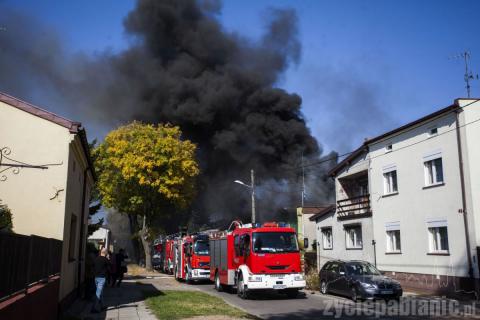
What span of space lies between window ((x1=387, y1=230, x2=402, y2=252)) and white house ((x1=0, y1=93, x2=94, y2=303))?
45.0 feet

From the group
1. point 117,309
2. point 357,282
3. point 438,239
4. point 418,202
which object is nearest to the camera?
point 117,309

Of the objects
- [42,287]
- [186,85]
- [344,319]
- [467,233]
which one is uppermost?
[186,85]

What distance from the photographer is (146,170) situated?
27.6m

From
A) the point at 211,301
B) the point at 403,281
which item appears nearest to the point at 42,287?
the point at 211,301

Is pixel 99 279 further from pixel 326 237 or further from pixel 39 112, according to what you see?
pixel 326 237

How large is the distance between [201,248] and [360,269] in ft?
28.8

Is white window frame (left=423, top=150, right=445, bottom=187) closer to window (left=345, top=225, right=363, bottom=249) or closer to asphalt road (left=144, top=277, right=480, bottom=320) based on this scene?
asphalt road (left=144, top=277, right=480, bottom=320)

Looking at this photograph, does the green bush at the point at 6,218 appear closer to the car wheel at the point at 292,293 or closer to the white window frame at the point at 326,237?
the car wheel at the point at 292,293

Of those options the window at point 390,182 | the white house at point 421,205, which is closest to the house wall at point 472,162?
the white house at point 421,205

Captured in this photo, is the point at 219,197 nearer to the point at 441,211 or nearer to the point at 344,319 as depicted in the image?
the point at 441,211

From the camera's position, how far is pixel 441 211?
16.6m

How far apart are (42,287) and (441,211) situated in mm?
13966

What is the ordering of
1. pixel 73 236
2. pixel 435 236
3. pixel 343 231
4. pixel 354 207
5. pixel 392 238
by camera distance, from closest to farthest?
pixel 73 236 < pixel 435 236 < pixel 392 238 < pixel 343 231 < pixel 354 207

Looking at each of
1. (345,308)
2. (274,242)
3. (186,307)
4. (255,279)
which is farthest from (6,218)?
(345,308)
